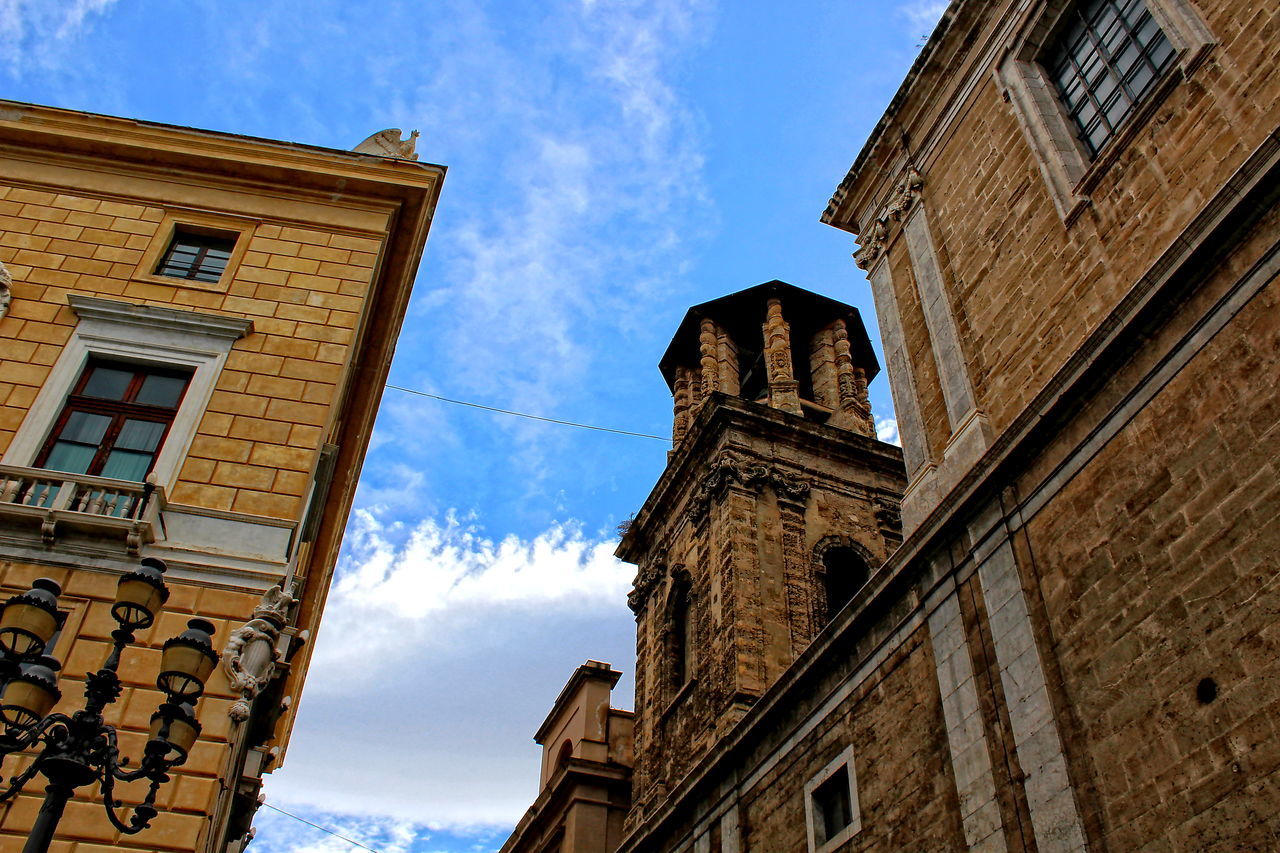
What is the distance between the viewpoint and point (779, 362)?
77.7ft

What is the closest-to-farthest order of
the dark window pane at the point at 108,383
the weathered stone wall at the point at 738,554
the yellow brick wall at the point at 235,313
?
1. the yellow brick wall at the point at 235,313
2. the dark window pane at the point at 108,383
3. the weathered stone wall at the point at 738,554

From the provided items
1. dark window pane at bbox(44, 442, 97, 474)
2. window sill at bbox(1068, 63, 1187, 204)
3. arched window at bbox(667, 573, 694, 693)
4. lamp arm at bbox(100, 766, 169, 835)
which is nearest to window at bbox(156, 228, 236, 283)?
dark window pane at bbox(44, 442, 97, 474)

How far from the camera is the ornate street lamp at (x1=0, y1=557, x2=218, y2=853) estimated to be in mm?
5441

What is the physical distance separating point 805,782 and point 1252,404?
6.38 m

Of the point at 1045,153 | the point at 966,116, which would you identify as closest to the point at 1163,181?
the point at 1045,153

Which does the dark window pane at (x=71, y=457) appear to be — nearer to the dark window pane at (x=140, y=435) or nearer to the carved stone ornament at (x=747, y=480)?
the dark window pane at (x=140, y=435)

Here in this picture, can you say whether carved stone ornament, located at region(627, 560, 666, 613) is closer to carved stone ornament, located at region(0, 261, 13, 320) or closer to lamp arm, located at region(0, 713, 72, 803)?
carved stone ornament, located at region(0, 261, 13, 320)

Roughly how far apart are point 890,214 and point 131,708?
401 inches

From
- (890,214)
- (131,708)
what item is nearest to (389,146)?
(890,214)

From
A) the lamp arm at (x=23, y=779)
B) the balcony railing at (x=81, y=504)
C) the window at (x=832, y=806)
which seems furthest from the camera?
the window at (x=832, y=806)

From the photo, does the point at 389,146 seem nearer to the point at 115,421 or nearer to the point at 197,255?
the point at 197,255

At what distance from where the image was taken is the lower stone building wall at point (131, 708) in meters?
7.22

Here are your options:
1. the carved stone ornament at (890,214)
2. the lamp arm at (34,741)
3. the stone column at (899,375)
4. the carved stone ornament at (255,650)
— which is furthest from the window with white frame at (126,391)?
the carved stone ornament at (890,214)

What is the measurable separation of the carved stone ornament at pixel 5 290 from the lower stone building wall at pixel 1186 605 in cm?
1043
